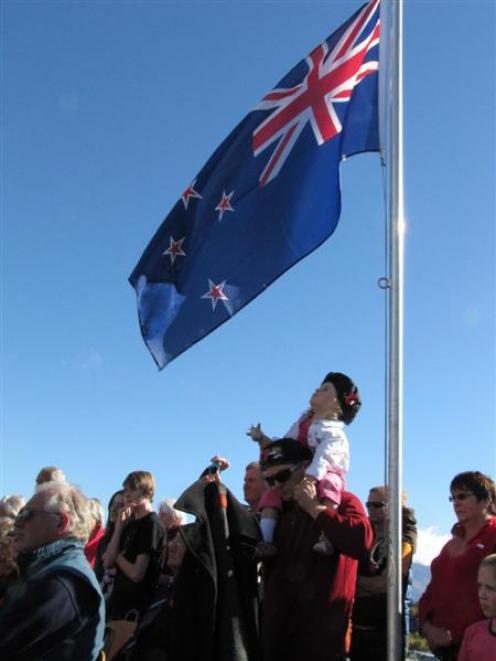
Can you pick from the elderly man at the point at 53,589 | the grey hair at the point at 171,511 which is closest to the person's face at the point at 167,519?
the grey hair at the point at 171,511

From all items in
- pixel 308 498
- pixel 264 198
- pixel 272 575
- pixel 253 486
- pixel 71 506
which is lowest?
pixel 272 575

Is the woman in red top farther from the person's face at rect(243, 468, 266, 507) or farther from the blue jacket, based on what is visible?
the blue jacket

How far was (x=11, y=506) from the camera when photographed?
7.35m

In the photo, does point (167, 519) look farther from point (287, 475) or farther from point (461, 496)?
point (461, 496)

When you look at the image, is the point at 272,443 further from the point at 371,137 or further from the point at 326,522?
the point at 371,137

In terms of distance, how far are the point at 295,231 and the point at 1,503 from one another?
12.1ft

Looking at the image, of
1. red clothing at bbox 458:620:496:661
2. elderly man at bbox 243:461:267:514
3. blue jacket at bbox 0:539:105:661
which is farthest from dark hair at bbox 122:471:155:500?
red clothing at bbox 458:620:496:661

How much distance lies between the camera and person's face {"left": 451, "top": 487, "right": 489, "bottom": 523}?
550cm

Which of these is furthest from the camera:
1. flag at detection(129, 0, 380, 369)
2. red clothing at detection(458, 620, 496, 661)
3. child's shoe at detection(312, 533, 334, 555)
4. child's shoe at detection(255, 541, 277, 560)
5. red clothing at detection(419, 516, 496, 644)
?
flag at detection(129, 0, 380, 369)

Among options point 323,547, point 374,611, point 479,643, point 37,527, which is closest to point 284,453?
point 323,547

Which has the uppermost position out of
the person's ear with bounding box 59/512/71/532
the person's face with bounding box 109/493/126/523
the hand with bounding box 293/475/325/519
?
the person's face with bounding box 109/493/126/523

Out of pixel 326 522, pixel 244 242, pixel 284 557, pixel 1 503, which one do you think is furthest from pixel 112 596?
pixel 244 242

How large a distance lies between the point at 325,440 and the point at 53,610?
2.20 metres

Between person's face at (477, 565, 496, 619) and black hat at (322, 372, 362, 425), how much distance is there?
152cm
